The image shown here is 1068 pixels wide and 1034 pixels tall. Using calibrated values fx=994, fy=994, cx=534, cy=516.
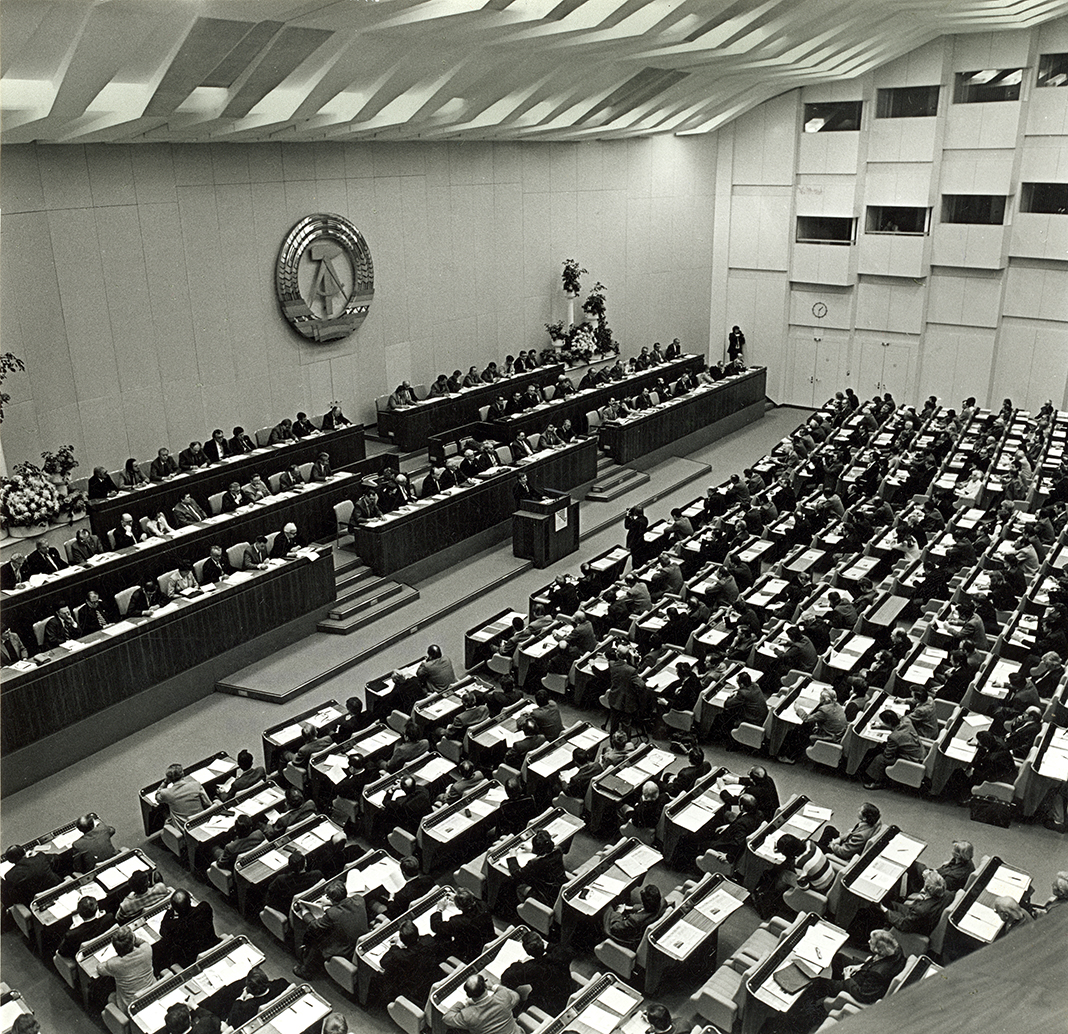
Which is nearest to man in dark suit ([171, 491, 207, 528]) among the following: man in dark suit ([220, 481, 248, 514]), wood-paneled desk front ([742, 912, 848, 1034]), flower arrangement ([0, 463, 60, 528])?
man in dark suit ([220, 481, 248, 514])

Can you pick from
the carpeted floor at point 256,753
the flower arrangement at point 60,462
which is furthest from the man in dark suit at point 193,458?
the carpeted floor at point 256,753

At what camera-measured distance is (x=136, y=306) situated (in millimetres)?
16375

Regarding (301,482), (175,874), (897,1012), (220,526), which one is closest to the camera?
(897,1012)

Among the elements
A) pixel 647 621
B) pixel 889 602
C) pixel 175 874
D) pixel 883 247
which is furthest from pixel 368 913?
pixel 883 247

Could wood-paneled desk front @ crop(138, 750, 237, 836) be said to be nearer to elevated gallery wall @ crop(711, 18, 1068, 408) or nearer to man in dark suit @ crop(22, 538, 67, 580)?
man in dark suit @ crop(22, 538, 67, 580)

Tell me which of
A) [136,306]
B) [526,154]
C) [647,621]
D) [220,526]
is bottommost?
[647,621]

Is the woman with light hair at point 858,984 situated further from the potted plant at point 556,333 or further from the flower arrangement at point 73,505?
the potted plant at point 556,333

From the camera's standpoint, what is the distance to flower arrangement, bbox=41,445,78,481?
1506 cm

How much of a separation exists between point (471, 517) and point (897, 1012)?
15.6 m

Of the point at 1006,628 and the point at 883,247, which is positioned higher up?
the point at 883,247

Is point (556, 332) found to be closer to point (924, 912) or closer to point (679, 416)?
point (679, 416)

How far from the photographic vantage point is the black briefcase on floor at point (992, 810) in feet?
31.5

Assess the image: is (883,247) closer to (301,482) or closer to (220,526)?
(301,482)

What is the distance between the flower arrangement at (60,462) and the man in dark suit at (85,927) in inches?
339
